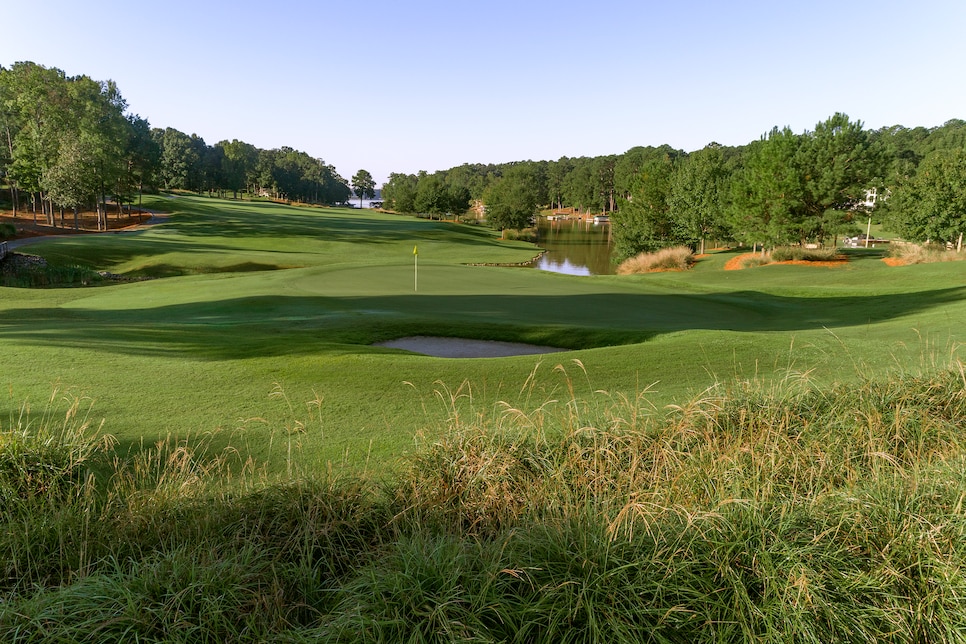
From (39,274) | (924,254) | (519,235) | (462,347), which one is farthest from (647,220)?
(462,347)

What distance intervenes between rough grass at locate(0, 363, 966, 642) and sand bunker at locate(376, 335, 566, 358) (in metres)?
7.86

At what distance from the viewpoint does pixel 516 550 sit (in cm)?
382

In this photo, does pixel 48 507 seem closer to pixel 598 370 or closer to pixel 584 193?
pixel 598 370

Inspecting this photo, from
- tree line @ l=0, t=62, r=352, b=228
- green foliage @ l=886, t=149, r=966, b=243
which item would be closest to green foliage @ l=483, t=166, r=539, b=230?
tree line @ l=0, t=62, r=352, b=228

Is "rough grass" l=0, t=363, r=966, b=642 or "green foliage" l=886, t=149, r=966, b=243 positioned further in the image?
"green foliage" l=886, t=149, r=966, b=243

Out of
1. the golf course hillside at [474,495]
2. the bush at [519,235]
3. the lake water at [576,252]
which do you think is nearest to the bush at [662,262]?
the lake water at [576,252]

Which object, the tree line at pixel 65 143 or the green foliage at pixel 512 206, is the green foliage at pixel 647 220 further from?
the tree line at pixel 65 143

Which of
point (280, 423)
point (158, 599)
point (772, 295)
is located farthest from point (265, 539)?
point (772, 295)

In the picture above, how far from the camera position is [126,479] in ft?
18.3

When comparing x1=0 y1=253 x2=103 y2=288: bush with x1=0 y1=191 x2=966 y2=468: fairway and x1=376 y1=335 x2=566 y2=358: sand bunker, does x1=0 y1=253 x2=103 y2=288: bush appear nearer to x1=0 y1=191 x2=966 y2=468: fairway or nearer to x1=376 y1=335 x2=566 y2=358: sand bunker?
x1=0 y1=191 x2=966 y2=468: fairway

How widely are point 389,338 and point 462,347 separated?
1.81 metres

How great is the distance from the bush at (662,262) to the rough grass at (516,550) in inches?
1774

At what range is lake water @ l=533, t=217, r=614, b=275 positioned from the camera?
55094 mm

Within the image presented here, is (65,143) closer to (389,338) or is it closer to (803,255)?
(389,338)
